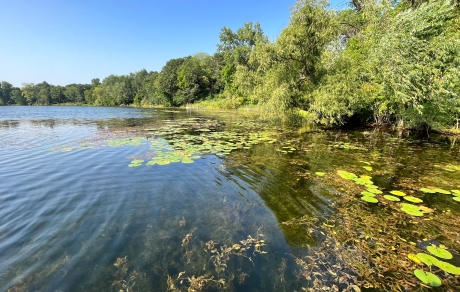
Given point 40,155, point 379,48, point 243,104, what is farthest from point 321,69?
point 243,104

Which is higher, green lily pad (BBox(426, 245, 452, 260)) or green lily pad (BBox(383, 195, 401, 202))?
green lily pad (BBox(383, 195, 401, 202))

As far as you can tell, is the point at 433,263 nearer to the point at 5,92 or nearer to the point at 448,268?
the point at 448,268

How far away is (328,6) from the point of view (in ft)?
55.9

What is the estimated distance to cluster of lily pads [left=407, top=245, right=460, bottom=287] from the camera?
9.87 ft

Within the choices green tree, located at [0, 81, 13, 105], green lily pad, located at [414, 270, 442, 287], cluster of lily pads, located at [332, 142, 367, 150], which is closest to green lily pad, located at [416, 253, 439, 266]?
green lily pad, located at [414, 270, 442, 287]

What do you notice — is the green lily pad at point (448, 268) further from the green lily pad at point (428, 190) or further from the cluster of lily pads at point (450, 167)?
the cluster of lily pads at point (450, 167)

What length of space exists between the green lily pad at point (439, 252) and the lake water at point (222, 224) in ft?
0.16

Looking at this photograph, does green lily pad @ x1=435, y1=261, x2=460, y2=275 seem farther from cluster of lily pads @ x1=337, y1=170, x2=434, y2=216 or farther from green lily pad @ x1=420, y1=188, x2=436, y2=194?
green lily pad @ x1=420, y1=188, x2=436, y2=194

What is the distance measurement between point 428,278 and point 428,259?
524 mm

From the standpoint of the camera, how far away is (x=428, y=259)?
3400 mm

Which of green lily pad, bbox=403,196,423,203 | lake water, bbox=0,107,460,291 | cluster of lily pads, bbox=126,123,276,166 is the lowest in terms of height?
lake water, bbox=0,107,460,291

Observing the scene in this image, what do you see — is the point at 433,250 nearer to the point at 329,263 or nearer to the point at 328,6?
the point at 329,263

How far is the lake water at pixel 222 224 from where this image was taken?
3119 millimetres

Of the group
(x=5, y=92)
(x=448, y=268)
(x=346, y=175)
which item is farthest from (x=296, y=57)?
(x=5, y=92)
